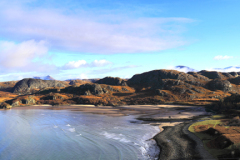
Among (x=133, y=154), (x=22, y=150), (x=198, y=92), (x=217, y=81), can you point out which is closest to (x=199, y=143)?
(x=133, y=154)

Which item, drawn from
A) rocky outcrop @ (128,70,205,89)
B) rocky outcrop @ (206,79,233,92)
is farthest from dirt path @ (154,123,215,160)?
rocky outcrop @ (206,79,233,92)

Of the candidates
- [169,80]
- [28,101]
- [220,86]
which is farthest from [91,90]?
[220,86]

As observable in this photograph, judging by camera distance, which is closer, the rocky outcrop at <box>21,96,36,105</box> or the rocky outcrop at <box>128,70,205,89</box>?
the rocky outcrop at <box>21,96,36,105</box>

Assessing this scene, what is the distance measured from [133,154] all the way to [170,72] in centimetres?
17717

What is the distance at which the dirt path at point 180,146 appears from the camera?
28.2 meters

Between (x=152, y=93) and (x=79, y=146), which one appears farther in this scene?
(x=152, y=93)

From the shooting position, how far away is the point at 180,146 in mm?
33188

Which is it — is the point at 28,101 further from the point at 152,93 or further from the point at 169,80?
the point at 169,80

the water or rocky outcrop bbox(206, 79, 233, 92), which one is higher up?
rocky outcrop bbox(206, 79, 233, 92)

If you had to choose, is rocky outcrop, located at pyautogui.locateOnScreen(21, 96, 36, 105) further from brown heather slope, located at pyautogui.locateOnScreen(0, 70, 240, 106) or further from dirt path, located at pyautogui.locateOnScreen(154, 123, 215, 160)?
dirt path, located at pyautogui.locateOnScreen(154, 123, 215, 160)

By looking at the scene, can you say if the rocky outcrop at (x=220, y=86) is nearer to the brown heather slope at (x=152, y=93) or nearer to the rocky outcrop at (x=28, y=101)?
the brown heather slope at (x=152, y=93)

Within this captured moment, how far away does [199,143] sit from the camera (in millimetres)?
33781

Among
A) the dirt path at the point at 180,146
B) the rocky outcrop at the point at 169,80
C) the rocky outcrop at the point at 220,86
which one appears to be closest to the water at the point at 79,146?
the dirt path at the point at 180,146

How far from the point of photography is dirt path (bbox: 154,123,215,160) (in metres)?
28.2
